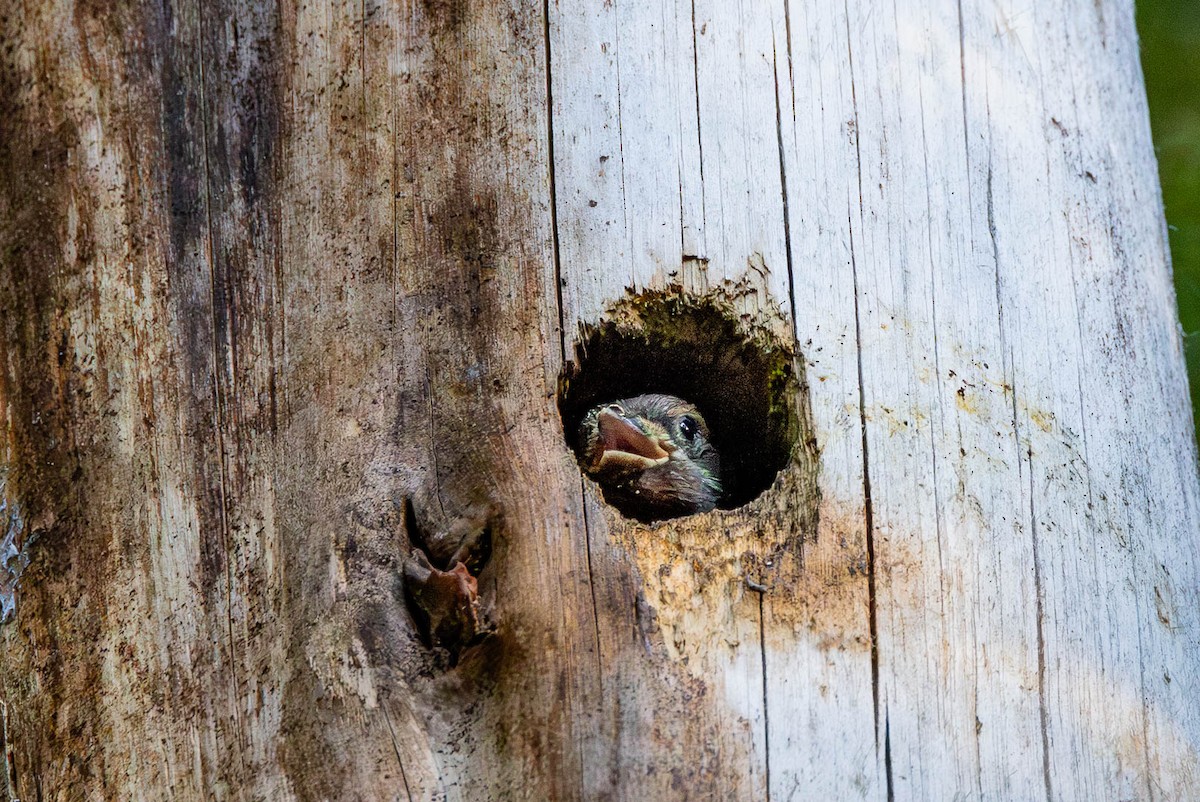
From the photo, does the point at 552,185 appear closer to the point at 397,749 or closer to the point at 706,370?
the point at 706,370

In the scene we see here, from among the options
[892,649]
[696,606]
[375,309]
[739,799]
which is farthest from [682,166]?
[739,799]

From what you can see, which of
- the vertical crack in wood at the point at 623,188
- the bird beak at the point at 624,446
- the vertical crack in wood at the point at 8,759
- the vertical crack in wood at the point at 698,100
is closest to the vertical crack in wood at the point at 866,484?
the vertical crack in wood at the point at 698,100

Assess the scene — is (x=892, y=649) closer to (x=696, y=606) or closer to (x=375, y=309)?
(x=696, y=606)

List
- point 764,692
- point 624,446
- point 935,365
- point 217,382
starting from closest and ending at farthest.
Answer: point 764,692, point 935,365, point 217,382, point 624,446

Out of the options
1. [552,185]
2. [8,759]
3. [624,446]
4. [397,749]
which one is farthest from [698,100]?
[8,759]

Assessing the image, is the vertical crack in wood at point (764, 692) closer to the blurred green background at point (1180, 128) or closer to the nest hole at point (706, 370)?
the nest hole at point (706, 370)

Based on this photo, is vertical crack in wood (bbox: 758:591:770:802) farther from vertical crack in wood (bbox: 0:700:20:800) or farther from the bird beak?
vertical crack in wood (bbox: 0:700:20:800)
